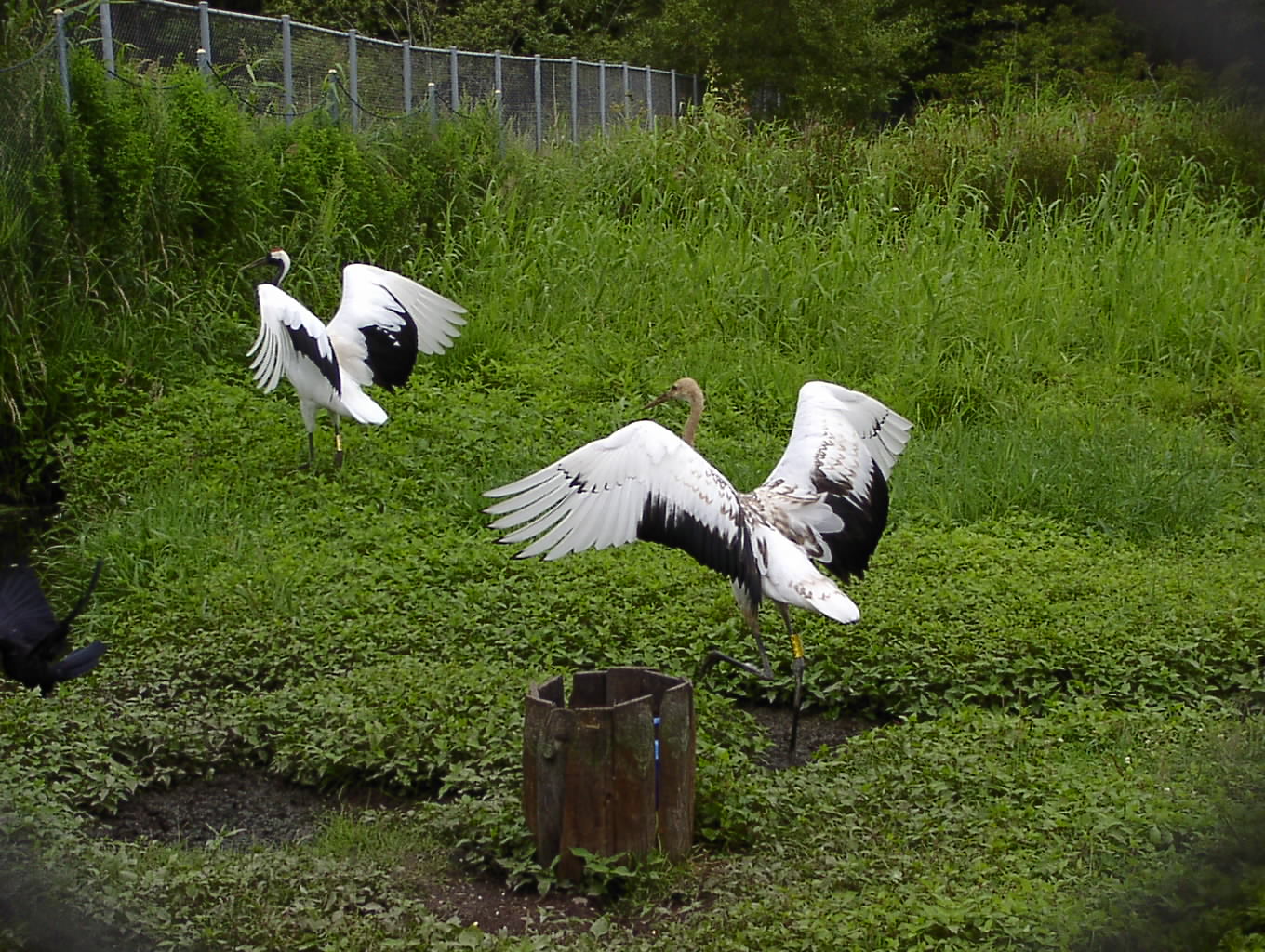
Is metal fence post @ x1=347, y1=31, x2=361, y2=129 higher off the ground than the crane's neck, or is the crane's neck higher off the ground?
metal fence post @ x1=347, y1=31, x2=361, y2=129

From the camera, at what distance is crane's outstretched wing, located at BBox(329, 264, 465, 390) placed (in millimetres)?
7098

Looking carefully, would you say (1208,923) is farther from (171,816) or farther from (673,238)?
(673,238)

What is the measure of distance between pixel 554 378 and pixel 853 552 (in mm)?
3528

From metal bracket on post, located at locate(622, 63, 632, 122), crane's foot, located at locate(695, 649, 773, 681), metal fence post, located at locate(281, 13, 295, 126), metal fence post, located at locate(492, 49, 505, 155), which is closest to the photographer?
crane's foot, located at locate(695, 649, 773, 681)

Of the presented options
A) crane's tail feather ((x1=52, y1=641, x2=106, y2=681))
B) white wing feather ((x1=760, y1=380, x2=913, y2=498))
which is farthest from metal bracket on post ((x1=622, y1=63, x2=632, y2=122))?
crane's tail feather ((x1=52, y1=641, x2=106, y2=681))

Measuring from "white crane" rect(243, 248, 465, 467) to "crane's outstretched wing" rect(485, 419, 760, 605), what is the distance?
280 centimetres

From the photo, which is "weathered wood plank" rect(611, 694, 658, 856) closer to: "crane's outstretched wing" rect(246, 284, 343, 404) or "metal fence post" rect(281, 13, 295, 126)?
"crane's outstretched wing" rect(246, 284, 343, 404)

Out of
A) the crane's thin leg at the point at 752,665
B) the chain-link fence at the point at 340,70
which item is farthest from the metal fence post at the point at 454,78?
the crane's thin leg at the point at 752,665

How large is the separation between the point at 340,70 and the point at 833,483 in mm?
6902

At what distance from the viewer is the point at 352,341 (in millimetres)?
7086

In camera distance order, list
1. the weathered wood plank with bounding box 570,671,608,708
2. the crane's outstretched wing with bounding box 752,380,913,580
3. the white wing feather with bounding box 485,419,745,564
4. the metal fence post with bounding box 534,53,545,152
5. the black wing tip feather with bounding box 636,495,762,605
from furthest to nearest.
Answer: the metal fence post with bounding box 534,53,545,152 → the crane's outstretched wing with bounding box 752,380,913,580 → the black wing tip feather with bounding box 636,495,762,605 → the white wing feather with bounding box 485,419,745,564 → the weathered wood plank with bounding box 570,671,608,708

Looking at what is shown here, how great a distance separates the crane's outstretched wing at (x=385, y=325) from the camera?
7098mm

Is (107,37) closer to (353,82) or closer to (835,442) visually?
(353,82)

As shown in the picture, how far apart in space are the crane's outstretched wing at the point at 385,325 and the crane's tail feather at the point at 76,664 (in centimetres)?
302
